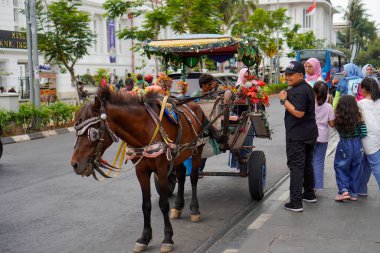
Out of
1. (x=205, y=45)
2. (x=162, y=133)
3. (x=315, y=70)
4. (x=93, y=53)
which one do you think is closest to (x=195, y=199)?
(x=162, y=133)

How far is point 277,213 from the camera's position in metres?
6.57

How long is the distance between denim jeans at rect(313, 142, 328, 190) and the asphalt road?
3.45 feet

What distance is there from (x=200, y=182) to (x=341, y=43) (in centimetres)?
9101

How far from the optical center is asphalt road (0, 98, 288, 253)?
5.74m

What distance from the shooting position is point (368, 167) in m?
7.40

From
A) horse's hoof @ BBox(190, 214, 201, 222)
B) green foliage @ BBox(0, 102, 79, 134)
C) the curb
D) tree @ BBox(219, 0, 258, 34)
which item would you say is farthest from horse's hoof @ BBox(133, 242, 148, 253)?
tree @ BBox(219, 0, 258, 34)

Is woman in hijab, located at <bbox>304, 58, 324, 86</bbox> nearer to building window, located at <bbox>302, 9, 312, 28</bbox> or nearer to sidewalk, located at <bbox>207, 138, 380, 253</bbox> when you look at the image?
sidewalk, located at <bbox>207, 138, 380, 253</bbox>

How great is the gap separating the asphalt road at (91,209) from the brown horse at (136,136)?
58 cm

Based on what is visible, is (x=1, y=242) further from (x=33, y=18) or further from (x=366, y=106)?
(x=33, y=18)

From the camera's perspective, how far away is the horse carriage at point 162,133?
4833mm

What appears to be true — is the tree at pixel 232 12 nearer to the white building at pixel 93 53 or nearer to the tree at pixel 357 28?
the white building at pixel 93 53

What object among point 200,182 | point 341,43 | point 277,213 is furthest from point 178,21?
point 341,43

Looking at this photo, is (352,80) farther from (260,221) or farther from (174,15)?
(174,15)

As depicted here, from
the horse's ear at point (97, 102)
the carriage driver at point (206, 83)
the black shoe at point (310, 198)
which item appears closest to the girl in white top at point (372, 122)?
the black shoe at point (310, 198)
